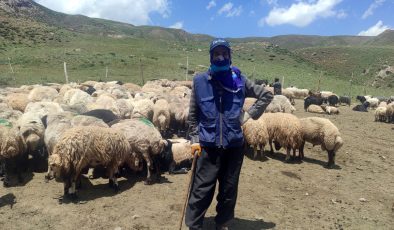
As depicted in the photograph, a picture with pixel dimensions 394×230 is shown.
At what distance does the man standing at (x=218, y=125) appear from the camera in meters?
4.76

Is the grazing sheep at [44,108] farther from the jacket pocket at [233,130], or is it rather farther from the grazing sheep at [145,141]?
the jacket pocket at [233,130]

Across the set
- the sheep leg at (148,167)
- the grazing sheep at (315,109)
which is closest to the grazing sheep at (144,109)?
the sheep leg at (148,167)

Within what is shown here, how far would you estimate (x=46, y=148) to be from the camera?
8539 millimetres

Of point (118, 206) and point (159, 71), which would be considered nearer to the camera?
point (118, 206)

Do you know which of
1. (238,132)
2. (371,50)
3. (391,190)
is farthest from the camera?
(371,50)

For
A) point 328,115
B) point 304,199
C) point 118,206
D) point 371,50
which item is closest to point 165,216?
point 118,206

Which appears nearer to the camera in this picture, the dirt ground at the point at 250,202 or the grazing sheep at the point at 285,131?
the dirt ground at the point at 250,202

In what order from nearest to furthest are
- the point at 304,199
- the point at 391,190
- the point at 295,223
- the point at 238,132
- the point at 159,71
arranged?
the point at 238,132 → the point at 295,223 → the point at 304,199 → the point at 391,190 → the point at 159,71

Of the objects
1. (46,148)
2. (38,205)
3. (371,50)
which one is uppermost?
(371,50)

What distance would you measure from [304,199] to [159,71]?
3650 cm

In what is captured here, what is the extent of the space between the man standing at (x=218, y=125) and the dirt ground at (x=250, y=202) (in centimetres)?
107

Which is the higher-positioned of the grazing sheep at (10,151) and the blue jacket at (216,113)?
the blue jacket at (216,113)

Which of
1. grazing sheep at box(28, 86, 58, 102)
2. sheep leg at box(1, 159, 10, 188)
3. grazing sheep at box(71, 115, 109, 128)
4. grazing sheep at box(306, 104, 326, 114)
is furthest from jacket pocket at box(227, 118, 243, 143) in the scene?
grazing sheep at box(306, 104, 326, 114)

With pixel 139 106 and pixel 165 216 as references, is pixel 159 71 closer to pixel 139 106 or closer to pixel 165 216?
pixel 139 106
